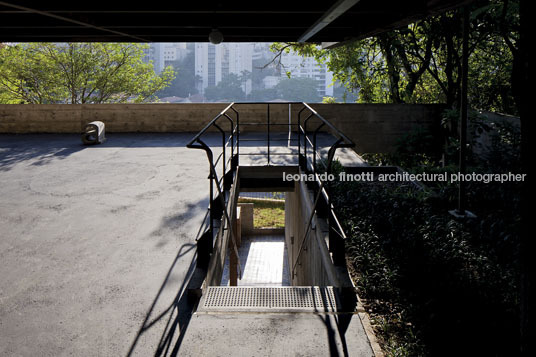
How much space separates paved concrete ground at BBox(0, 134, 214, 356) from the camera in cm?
295

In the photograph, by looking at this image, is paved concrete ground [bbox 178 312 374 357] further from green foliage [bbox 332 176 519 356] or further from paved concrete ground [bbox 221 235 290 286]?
paved concrete ground [bbox 221 235 290 286]

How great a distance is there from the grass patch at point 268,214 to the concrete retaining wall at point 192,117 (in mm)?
10612

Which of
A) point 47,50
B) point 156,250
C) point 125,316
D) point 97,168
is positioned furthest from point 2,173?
point 47,50

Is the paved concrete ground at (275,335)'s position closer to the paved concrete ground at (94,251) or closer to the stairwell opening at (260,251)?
the paved concrete ground at (94,251)

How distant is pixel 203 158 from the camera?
362 inches

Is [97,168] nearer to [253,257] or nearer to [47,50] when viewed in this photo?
[253,257]

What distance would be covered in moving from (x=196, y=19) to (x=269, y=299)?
387 centimetres

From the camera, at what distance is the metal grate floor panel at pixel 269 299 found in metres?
3.37

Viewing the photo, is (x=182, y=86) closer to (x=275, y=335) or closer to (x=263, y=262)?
(x=263, y=262)

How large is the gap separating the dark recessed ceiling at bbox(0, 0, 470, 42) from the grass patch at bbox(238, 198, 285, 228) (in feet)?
55.7

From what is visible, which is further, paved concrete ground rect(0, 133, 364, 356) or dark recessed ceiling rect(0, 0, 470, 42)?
dark recessed ceiling rect(0, 0, 470, 42)

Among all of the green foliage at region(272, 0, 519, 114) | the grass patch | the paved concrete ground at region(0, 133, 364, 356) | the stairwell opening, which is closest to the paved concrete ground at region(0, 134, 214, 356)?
the paved concrete ground at region(0, 133, 364, 356)

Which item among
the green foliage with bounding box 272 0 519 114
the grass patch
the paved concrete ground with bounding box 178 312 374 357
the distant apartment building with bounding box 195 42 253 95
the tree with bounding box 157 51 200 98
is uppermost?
the distant apartment building with bounding box 195 42 253 95

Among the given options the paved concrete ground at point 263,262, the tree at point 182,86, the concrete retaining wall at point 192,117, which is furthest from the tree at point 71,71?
the tree at point 182,86
